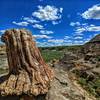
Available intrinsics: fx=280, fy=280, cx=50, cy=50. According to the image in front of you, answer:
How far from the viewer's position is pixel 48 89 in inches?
388

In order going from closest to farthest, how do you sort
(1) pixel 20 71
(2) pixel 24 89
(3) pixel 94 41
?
(2) pixel 24 89 → (1) pixel 20 71 → (3) pixel 94 41

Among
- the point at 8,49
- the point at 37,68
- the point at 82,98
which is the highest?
the point at 8,49

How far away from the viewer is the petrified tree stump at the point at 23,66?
960cm

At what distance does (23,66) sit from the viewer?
10047 millimetres

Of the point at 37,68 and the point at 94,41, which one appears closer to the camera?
the point at 37,68

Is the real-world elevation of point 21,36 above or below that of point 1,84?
above

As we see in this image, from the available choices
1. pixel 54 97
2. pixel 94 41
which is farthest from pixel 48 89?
pixel 94 41

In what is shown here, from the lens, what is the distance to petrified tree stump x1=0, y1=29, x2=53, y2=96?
9.60m

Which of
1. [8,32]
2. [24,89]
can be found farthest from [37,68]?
[8,32]

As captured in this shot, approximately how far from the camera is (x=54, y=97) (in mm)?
9820

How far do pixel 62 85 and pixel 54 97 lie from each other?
0.84 meters

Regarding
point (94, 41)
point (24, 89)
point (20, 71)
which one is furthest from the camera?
point (94, 41)

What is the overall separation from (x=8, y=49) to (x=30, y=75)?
4.35ft

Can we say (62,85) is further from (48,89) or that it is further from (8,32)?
(8,32)
